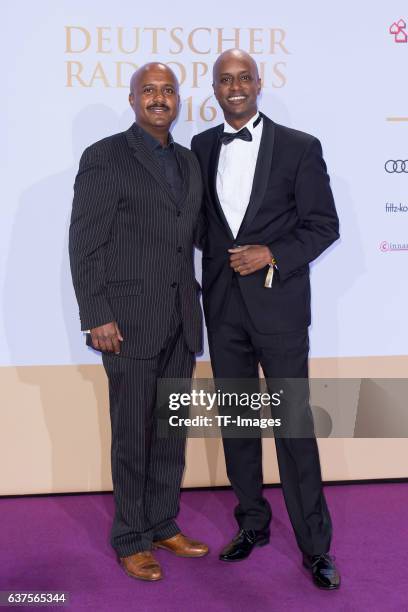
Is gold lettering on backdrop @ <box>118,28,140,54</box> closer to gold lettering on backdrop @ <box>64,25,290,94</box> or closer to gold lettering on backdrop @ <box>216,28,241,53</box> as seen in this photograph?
gold lettering on backdrop @ <box>64,25,290,94</box>

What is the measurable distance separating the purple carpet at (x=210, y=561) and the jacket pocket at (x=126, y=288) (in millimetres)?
1009

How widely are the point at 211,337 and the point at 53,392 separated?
950 mm

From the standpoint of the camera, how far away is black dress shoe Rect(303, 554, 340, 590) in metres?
2.66

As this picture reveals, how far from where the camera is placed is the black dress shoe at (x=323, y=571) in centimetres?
266

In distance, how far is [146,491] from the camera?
2.98m

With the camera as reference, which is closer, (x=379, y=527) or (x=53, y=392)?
(x=379, y=527)

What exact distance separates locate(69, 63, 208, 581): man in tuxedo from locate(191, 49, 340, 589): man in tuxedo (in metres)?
0.12

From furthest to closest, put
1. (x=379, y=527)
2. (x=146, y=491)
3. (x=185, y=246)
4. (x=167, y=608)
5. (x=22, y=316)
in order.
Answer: (x=22, y=316) < (x=379, y=527) < (x=146, y=491) < (x=185, y=246) < (x=167, y=608)

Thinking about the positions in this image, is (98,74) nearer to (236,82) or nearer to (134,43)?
(134,43)

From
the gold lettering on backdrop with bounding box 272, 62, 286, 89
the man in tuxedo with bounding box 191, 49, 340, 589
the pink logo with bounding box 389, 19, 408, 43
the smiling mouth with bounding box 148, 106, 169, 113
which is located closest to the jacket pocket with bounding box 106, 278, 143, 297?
the man in tuxedo with bounding box 191, 49, 340, 589

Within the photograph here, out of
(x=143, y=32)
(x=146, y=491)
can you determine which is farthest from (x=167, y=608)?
(x=143, y=32)

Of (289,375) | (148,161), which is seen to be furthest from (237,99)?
(289,375)

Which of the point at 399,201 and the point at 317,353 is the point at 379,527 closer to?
the point at 317,353

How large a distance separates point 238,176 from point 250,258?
328mm
